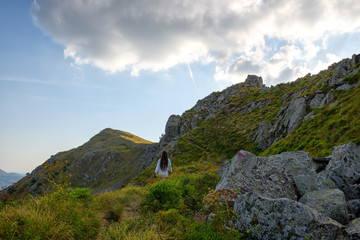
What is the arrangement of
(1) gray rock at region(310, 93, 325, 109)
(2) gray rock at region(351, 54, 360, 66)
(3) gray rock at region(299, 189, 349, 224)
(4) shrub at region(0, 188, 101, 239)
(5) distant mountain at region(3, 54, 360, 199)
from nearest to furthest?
1. (3) gray rock at region(299, 189, 349, 224)
2. (4) shrub at region(0, 188, 101, 239)
3. (5) distant mountain at region(3, 54, 360, 199)
4. (1) gray rock at region(310, 93, 325, 109)
5. (2) gray rock at region(351, 54, 360, 66)

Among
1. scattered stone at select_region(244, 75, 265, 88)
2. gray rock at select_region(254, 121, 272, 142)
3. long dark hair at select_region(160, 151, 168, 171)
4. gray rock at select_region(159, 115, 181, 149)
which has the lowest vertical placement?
long dark hair at select_region(160, 151, 168, 171)

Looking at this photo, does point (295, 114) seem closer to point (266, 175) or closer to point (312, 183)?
point (312, 183)

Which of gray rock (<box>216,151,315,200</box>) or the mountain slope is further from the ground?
the mountain slope

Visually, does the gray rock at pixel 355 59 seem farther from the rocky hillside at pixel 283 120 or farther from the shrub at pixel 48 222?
the shrub at pixel 48 222

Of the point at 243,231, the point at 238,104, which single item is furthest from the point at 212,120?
the point at 243,231

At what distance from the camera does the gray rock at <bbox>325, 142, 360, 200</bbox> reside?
18.6 ft

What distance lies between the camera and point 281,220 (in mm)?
3969

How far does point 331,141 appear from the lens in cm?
1230

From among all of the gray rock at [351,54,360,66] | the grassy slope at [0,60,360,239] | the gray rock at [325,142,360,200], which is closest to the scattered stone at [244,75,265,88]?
the gray rock at [351,54,360,66]

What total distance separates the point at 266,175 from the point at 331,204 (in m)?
2.76

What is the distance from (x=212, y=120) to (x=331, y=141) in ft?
135

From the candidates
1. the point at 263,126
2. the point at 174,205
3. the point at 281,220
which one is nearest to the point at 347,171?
the point at 281,220

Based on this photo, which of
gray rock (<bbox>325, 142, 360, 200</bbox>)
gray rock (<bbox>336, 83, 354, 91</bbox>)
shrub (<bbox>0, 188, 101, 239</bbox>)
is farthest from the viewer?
gray rock (<bbox>336, 83, 354, 91</bbox>)

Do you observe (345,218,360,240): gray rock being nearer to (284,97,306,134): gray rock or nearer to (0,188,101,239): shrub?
(0,188,101,239): shrub
